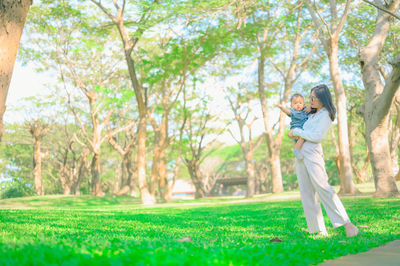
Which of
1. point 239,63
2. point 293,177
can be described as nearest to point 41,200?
point 239,63

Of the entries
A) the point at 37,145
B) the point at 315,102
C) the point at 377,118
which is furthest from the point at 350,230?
the point at 37,145

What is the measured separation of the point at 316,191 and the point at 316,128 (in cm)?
87

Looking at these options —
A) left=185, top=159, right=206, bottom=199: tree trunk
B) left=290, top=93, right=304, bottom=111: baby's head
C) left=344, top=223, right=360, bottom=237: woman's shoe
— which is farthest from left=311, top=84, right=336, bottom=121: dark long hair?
left=185, top=159, right=206, bottom=199: tree trunk

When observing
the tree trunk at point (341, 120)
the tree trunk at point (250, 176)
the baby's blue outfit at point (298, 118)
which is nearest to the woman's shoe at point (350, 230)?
the baby's blue outfit at point (298, 118)

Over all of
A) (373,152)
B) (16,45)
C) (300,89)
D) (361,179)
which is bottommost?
(361,179)

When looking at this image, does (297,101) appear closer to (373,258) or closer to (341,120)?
(373,258)

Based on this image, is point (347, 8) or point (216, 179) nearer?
point (347, 8)

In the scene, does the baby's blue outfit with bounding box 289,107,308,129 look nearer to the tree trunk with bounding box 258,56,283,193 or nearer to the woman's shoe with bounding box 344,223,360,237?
the woman's shoe with bounding box 344,223,360,237

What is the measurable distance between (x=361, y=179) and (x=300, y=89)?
29.7ft

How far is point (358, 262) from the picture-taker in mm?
3211

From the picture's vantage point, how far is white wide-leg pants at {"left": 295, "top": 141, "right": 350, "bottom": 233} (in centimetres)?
455

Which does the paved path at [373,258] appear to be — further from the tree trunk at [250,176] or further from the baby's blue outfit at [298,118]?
the tree trunk at [250,176]

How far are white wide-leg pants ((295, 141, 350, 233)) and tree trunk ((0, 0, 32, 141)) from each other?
171 inches

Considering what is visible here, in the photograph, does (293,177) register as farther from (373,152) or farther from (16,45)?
(16,45)
